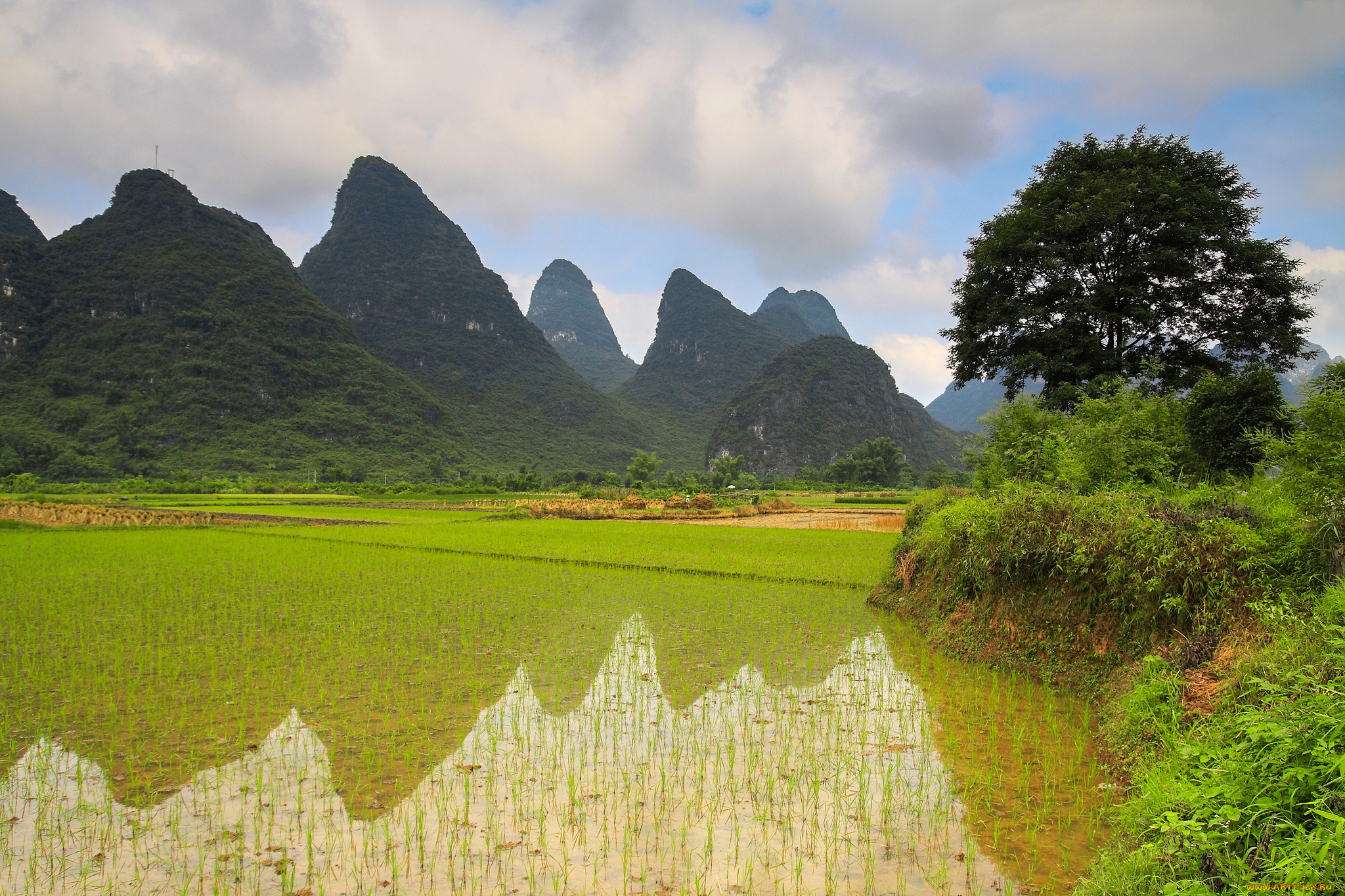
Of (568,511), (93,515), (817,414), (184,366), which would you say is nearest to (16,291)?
(184,366)

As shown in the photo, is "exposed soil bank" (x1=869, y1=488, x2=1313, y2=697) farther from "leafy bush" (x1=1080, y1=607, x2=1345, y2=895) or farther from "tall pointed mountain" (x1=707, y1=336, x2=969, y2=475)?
"tall pointed mountain" (x1=707, y1=336, x2=969, y2=475)

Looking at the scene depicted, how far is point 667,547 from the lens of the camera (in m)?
17.9

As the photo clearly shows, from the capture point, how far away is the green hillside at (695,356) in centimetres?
14825

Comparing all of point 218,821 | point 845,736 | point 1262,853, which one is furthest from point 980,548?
point 218,821

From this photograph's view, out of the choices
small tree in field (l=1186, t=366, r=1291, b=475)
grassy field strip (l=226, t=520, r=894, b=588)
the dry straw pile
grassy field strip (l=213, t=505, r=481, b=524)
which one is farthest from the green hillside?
small tree in field (l=1186, t=366, r=1291, b=475)

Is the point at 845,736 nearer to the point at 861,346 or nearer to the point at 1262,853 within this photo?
the point at 1262,853

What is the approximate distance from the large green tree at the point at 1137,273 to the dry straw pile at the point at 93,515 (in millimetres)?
28721

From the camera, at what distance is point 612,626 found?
871 centimetres

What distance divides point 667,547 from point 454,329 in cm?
12306

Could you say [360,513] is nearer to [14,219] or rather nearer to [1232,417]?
[1232,417]

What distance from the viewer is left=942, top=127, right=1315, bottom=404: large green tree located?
48.9ft

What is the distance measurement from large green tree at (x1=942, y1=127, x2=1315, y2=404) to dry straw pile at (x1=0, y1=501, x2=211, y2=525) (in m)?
28.7

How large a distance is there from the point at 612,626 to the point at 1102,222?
1467 cm

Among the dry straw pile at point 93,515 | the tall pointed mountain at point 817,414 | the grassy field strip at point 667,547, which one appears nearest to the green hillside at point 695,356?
the tall pointed mountain at point 817,414
